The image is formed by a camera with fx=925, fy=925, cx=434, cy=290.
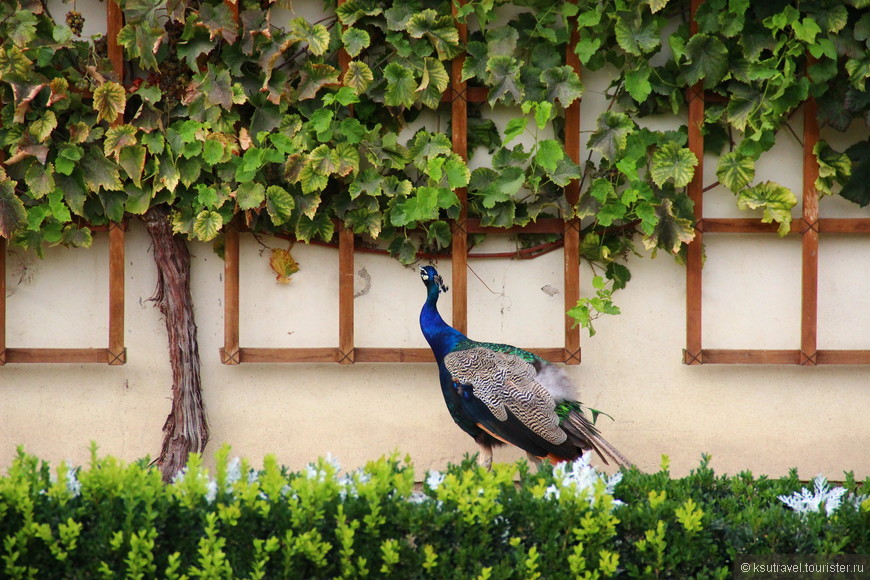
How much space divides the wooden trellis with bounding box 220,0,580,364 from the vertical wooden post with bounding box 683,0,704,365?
0.45m

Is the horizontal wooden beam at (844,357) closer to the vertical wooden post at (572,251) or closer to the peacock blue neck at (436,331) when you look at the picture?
the vertical wooden post at (572,251)

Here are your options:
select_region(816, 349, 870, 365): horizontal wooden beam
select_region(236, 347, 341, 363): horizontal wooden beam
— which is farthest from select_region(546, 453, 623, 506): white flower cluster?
select_region(816, 349, 870, 365): horizontal wooden beam

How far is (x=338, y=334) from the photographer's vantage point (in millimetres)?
3865

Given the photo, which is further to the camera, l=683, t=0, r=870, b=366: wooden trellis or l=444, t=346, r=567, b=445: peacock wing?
l=683, t=0, r=870, b=366: wooden trellis

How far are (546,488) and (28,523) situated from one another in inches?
44.9

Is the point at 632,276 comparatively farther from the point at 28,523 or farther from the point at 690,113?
the point at 28,523

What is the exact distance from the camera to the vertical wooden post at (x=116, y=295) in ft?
12.3

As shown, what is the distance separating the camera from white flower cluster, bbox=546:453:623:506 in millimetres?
2065

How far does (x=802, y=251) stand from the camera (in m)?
3.74

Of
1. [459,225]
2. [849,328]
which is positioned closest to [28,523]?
[459,225]

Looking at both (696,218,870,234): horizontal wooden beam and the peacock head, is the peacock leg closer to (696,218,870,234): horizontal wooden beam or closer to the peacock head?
the peacock head

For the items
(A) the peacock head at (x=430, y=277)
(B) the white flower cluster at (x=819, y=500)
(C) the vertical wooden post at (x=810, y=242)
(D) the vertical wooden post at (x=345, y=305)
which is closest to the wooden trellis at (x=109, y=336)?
(D) the vertical wooden post at (x=345, y=305)

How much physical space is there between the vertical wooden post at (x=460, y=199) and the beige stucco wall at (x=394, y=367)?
0.36 ft

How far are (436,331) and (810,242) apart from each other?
5.14 ft
